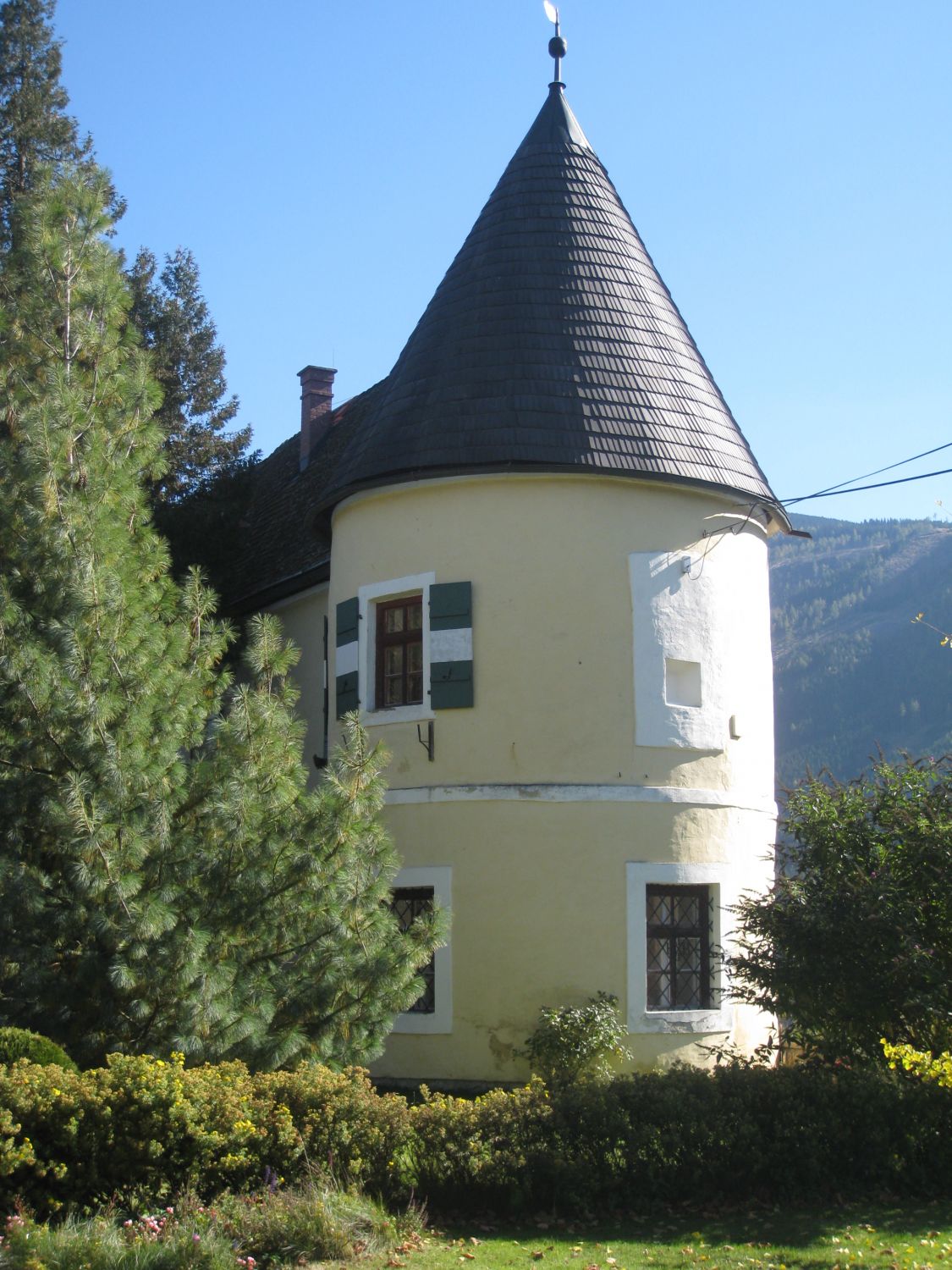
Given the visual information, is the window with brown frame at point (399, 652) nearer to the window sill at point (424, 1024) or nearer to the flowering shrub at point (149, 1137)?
the window sill at point (424, 1024)

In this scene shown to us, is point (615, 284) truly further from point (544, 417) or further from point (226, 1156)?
point (226, 1156)

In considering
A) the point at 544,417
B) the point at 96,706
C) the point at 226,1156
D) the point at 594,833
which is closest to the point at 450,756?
the point at 594,833

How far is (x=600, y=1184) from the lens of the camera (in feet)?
32.7

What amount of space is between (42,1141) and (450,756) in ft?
22.4

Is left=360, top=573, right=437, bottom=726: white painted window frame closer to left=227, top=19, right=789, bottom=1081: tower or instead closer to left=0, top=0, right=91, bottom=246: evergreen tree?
left=227, top=19, right=789, bottom=1081: tower

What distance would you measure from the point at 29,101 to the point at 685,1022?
646 inches

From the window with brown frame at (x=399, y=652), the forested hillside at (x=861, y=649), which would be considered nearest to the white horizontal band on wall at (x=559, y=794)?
the window with brown frame at (x=399, y=652)

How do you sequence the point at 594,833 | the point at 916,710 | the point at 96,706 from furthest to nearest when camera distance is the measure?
the point at 916,710 < the point at 594,833 < the point at 96,706

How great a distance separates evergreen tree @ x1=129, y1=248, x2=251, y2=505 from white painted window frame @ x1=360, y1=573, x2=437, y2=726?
19.5 ft

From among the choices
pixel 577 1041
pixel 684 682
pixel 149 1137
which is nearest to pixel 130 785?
pixel 149 1137

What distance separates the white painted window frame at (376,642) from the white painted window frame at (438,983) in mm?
1658

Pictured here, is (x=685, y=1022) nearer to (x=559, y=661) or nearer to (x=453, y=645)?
(x=559, y=661)

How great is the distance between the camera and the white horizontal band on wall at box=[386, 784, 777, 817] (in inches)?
586

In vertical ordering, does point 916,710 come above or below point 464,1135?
above
